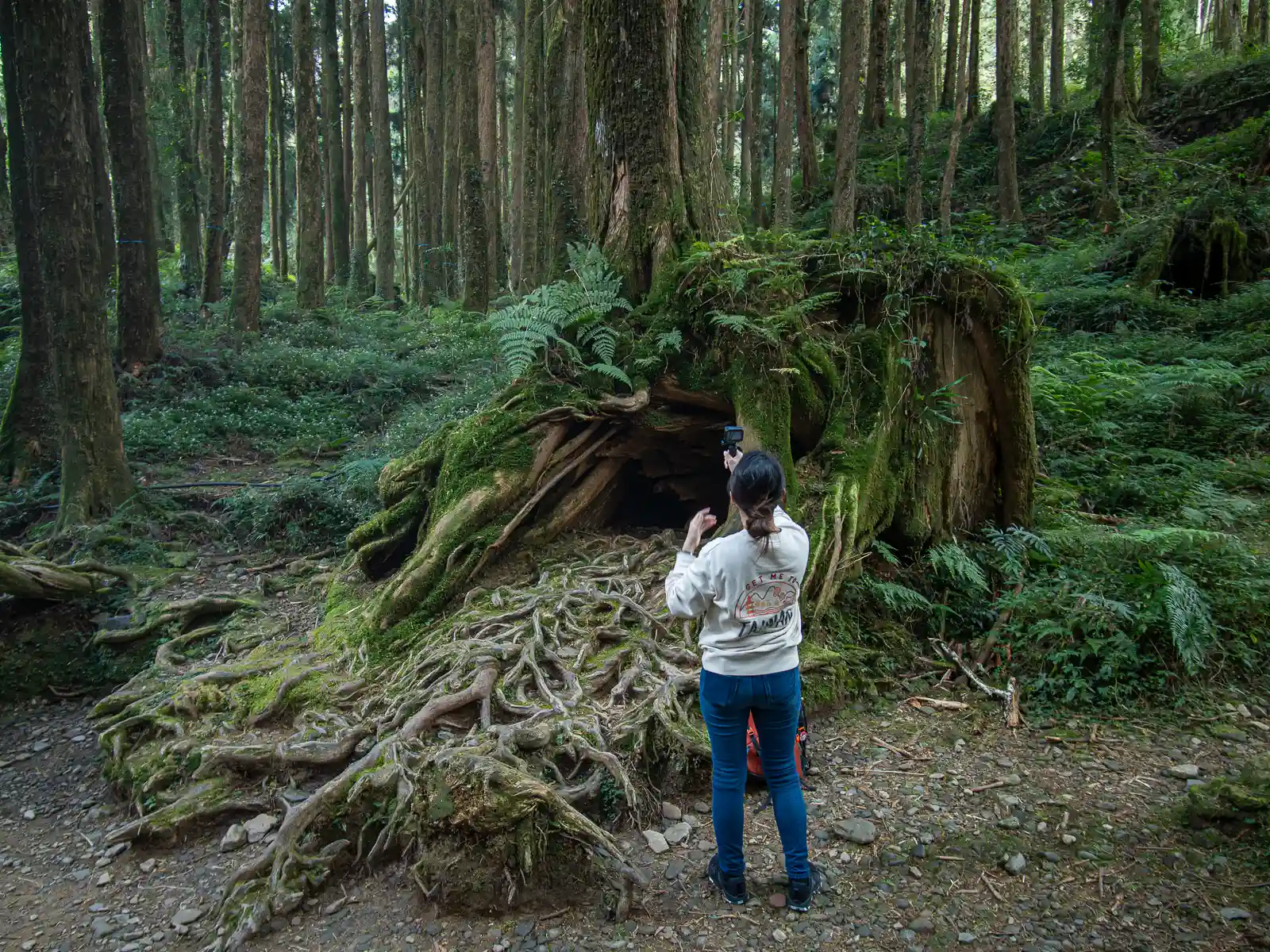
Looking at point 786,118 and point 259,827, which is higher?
point 786,118

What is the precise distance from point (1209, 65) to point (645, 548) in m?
23.0

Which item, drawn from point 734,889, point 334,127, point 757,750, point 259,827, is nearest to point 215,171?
point 334,127

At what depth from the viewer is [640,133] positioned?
7.03m

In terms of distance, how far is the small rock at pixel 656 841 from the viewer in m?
3.84

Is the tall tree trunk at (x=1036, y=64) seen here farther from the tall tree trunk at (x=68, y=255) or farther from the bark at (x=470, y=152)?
the tall tree trunk at (x=68, y=255)

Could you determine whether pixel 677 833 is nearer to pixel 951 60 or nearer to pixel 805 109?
pixel 805 109

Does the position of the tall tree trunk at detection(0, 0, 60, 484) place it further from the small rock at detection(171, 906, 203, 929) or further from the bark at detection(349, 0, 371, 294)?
the bark at detection(349, 0, 371, 294)

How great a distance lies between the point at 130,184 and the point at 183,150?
770cm

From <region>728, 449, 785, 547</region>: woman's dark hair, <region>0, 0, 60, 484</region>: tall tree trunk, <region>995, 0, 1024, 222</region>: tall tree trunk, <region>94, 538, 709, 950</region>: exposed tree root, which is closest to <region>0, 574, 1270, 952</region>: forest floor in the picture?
<region>94, 538, 709, 950</region>: exposed tree root

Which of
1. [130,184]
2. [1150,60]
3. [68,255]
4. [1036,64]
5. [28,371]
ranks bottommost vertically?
[28,371]

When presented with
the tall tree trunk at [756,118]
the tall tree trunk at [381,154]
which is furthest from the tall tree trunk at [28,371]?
the tall tree trunk at [756,118]

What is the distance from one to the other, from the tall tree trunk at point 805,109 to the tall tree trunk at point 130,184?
13.3 metres

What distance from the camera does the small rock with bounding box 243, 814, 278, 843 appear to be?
4418 mm

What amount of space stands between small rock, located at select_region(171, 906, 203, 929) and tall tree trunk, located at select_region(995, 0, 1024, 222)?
17677 millimetres
